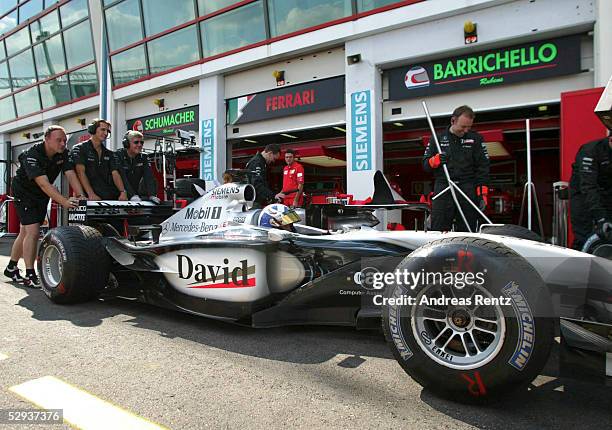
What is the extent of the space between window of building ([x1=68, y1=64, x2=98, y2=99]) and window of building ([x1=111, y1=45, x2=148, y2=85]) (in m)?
1.13

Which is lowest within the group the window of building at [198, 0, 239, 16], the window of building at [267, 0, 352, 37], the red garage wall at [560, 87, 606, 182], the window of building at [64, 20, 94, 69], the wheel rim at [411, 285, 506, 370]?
the wheel rim at [411, 285, 506, 370]

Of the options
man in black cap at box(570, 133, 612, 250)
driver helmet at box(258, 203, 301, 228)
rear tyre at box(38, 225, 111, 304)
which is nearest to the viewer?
driver helmet at box(258, 203, 301, 228)

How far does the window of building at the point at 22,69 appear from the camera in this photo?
16062mm

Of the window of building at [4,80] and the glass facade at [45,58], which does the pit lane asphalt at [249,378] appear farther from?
the window of building at [4,80]

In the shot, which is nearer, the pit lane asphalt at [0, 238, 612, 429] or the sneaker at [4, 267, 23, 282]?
the pit lane asphalt at [0, 238, 612, 429]

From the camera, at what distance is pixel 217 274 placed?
2.79 meters

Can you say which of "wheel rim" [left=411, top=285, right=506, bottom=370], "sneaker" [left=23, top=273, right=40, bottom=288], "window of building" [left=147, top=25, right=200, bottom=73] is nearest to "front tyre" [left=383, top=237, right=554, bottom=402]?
"wheel rim" [left=411, top=285, right=506, bottom=370]

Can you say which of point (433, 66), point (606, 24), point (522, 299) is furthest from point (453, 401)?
point (433, 66)

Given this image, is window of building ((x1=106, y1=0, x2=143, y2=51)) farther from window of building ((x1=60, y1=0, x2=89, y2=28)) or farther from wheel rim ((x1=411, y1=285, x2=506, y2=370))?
wheel rim ((x1=411, y1=285, x2=506, y2=370))

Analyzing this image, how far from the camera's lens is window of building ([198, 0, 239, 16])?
390 inches

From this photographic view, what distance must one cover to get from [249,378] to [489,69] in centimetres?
671

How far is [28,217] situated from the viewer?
4410 millimetres

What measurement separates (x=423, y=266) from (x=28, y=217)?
4.24m

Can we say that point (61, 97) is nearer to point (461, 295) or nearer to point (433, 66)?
point (433, 66)
